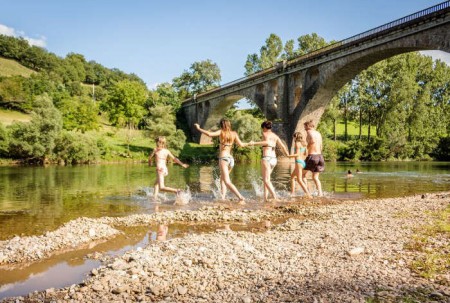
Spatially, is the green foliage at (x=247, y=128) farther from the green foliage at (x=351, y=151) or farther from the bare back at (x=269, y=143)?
the bare back at (x=269, y=143)

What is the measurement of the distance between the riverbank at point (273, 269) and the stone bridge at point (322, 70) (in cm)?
2277

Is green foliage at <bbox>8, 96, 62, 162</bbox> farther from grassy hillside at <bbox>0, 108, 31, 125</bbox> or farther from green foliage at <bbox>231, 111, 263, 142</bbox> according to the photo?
grassy hillside at <bbox>0, 108, 31, 125</bbox>

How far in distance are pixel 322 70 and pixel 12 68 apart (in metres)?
86.9

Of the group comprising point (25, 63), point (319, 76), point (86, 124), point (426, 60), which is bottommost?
point (86, 124)

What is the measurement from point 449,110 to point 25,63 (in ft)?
340

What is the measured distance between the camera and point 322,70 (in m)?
36.5

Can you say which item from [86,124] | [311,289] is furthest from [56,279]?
[86,124]

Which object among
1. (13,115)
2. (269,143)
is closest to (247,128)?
(269,143)

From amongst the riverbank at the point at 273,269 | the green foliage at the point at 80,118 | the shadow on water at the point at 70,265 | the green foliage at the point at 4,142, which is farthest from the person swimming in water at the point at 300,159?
the green foliage at the point at 80,118

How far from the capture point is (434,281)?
4.16 meters

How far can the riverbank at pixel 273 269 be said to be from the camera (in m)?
3.97

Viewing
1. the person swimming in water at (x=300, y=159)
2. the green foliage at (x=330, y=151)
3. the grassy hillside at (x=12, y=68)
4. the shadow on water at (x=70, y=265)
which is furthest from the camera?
the grassy hillside at (x=12, y=68)

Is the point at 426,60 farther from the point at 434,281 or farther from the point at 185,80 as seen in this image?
the point at 434,281

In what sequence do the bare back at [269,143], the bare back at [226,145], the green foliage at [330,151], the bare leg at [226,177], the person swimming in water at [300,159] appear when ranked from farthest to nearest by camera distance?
the green foliage at [330,151], the person swimming in water at [300,159], the bare back at [269,143], the bare leg at [226,177], the bare back at [226,145]
